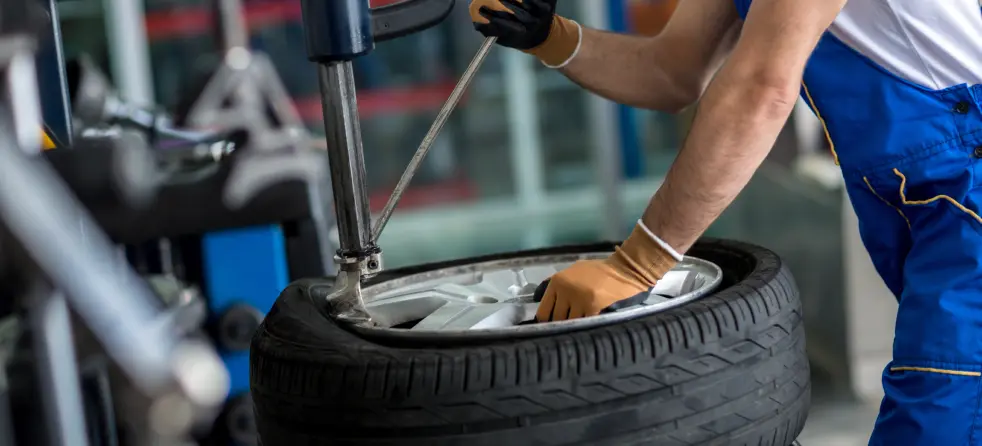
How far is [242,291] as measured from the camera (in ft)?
6.41

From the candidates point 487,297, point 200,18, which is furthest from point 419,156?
point 200,18

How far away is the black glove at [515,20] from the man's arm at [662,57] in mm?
88

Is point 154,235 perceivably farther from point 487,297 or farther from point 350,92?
point 350,92

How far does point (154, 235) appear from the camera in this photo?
1.70 m

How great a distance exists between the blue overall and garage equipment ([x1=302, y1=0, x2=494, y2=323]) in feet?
1.70

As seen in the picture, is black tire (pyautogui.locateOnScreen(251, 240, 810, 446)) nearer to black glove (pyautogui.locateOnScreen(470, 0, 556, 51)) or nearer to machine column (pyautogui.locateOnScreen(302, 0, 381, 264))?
machine column (pyautogui.locateOnScreen(302, 0, 381, 264))

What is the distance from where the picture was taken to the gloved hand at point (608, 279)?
1.04m

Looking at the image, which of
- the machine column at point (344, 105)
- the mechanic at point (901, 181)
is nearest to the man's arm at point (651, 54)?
the mechanic at point (901, 181)

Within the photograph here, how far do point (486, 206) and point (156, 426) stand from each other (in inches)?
190

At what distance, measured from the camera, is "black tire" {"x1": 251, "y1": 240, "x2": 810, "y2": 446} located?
876mm

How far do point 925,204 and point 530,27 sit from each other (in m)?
0.57

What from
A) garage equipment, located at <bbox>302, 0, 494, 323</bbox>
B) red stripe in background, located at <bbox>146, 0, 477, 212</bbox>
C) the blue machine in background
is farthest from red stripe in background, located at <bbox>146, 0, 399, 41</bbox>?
garage equipment, located at <bbox>302, 0, 494, 323</bbox>

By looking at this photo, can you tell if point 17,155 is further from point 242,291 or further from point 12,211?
point 242,291

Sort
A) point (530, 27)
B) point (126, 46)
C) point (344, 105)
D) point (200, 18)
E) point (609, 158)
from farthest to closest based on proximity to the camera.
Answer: point (200, 18) → point (126, 46) → point (609, 158) → point (530, 27) → point (344, 105)
